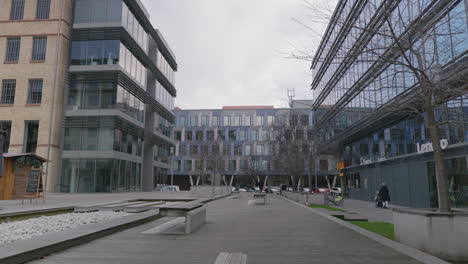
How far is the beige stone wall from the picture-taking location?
111ft

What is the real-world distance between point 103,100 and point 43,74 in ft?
22.0

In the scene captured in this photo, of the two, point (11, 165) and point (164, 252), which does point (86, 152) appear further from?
point (164, 252)

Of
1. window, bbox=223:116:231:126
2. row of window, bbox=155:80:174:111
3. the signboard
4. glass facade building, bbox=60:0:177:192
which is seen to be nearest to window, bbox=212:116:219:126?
window, bbox=223:116:231:126

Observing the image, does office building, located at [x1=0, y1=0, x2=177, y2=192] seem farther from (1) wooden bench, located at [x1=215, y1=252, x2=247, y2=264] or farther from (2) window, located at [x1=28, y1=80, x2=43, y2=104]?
(1) wooden bench, located at [x1=215, y1=252, x2=247, y2=264]

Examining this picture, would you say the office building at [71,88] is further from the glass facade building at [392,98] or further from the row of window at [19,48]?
the glass facade building at [392,98]

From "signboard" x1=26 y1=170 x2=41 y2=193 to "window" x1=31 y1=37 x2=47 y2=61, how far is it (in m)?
22.6

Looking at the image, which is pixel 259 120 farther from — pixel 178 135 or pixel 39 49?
pixel 39 49

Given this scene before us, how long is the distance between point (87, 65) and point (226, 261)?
112 feet

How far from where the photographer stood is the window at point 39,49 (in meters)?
35.5

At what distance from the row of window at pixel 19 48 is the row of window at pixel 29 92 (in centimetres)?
241

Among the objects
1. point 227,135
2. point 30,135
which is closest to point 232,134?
point 227,135

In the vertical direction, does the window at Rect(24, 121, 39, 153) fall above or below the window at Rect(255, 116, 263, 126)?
below

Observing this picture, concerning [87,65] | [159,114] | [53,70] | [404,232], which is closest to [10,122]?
[53,70]

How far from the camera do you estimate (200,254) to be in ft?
20.3
